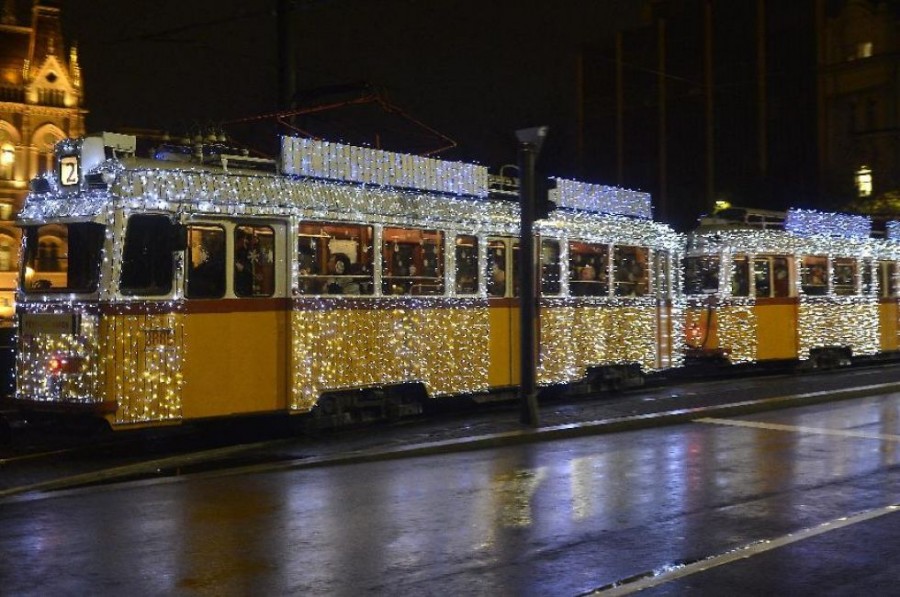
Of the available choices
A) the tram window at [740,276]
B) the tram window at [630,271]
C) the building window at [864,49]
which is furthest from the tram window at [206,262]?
the building window at [864,49]

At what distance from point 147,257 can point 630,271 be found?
9.50m

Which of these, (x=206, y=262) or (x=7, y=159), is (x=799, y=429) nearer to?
(x=206, y=262)

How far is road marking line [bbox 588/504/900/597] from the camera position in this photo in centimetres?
707

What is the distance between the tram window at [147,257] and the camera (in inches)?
489

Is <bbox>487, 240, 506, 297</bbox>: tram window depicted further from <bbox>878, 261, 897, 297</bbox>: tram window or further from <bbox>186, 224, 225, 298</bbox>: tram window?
<bbox>878, 261, 897, 297</bbox>: tram window

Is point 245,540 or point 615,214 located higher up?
point 615,214

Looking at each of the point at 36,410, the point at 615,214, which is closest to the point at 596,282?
the point at 615,214

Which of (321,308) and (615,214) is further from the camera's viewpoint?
(615,214)

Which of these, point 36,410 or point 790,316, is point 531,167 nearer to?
point 36,410

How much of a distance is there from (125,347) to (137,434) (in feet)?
10.6

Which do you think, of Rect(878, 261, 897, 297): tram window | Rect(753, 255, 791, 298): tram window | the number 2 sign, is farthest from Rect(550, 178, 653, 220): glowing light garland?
Rect(878, 261, 897, 297): tram window

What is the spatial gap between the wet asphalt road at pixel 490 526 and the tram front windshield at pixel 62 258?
2.80m

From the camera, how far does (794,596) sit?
22.5 feet

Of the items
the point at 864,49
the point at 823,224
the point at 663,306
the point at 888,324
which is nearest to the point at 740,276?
the point at 823,224
